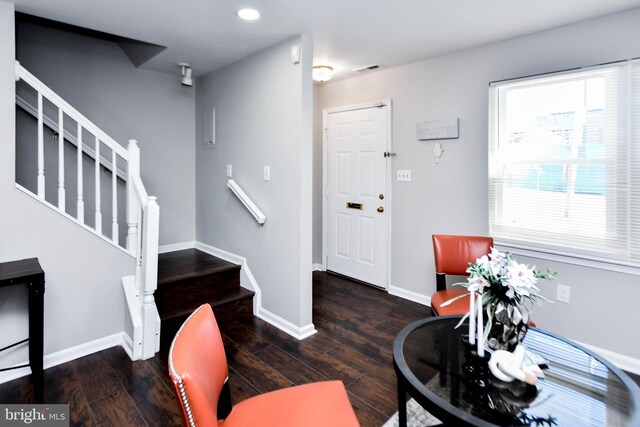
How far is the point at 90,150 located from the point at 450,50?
11.0 feet

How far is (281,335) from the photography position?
2848 millimetres

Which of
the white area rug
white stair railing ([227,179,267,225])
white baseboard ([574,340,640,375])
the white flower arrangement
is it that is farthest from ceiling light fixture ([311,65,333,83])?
white baseboard ([574,340,640,375])

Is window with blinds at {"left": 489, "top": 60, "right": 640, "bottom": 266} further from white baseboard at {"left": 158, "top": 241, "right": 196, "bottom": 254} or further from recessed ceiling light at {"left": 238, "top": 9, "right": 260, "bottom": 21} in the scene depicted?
white baseboard at {"left": 158, "top": 241, "right": 196, "bottom": 254}

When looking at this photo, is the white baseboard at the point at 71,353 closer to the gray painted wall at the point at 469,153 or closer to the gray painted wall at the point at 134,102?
the gray painted wall at the point at 134,102

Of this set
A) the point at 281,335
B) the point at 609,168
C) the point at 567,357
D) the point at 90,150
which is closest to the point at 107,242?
the point at 90,150

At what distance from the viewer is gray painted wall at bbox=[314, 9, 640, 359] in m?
2.41

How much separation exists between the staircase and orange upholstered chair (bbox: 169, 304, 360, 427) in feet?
5.44

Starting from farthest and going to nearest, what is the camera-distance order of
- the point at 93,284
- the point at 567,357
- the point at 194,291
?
1. the point at 194,291
2. the point at 93,284
3. the point at 567,357

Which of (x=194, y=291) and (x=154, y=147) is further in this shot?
(x=154, y=147)

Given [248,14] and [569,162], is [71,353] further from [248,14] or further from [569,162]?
[569,162]

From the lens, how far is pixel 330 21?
8.10ft

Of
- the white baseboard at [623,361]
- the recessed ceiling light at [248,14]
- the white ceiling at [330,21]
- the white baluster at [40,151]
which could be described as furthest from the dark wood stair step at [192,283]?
the white baseboard at [623,361]

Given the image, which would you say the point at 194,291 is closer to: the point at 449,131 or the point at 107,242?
the point at 107,242

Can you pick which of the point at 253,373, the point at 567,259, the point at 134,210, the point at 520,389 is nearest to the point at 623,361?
the point at 567,259
